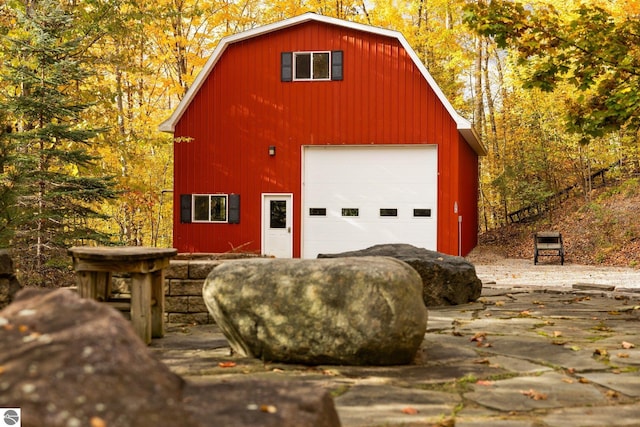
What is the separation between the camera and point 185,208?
749 inches

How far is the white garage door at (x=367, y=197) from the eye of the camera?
17.7 metres

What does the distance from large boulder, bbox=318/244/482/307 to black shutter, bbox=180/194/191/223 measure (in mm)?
10325

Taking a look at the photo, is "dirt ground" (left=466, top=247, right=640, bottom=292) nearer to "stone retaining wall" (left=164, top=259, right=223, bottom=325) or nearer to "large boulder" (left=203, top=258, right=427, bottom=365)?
"stone retaining wall" (left=164, top=259, right=223, bottom=325)

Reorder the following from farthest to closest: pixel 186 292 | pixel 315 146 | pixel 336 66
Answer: pixel 315 146, pixel 336 66, pixel 186 292

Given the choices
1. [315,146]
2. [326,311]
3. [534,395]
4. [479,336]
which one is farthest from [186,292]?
[315,146]

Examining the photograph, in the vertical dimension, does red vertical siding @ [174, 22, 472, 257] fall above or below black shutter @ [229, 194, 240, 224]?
above

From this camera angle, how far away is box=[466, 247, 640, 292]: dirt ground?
1259cm

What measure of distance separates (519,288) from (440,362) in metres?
6.15

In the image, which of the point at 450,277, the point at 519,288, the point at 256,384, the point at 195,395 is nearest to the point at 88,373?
the point at 195,395

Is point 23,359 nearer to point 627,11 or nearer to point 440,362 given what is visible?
point 440,362

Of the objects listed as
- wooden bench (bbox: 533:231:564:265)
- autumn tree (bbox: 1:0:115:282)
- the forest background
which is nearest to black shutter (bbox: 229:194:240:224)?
the forest background

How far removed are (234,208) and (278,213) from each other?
1.24 m

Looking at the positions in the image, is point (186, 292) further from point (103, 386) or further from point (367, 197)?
point (367, 197)

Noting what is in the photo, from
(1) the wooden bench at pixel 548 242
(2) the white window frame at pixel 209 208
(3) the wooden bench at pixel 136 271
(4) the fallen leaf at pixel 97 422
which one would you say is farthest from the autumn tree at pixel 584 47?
(2) the white window frame at pixel 209 208
